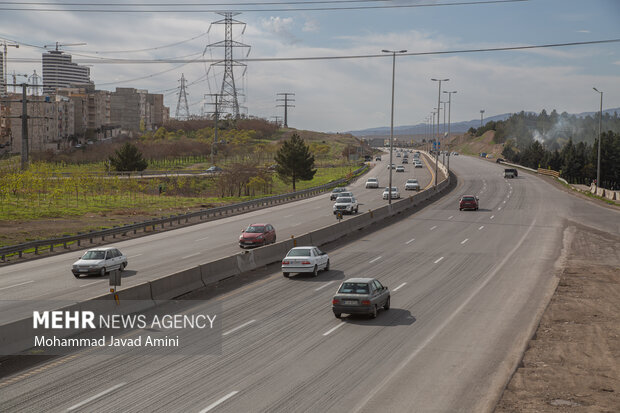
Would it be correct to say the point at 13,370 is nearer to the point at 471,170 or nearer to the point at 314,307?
the point at 314,307

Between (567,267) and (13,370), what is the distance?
86.1ft

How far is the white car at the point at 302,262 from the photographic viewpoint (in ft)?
96.1

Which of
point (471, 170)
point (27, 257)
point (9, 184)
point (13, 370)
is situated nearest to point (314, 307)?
point (13, 370)

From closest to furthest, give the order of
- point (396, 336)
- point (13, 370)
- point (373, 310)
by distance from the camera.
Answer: point (13, 370), point (396, 336), point (373, 310)

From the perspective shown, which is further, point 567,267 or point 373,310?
point 567,267

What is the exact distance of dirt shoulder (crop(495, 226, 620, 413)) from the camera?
1365 cm

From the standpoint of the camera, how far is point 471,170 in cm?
12344

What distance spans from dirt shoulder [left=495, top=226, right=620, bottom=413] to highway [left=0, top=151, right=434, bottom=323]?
54.0 ft

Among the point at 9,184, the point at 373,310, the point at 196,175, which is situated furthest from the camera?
the point at 196,175

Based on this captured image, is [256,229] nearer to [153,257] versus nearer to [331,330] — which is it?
[153,257]

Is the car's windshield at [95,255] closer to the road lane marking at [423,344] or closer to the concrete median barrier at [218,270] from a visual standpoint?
the concrete median barrier at [218,270]

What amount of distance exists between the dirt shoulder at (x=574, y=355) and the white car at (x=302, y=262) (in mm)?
10494

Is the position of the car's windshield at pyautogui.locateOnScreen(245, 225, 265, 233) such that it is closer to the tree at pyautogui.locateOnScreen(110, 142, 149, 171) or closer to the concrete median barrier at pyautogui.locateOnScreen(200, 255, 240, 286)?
the concrete median barrier at pyautogui.locateOnScreen(200, 255, 240, 286)

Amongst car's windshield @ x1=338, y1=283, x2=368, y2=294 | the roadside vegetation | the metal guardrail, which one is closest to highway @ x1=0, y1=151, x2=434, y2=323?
the metal guardrail
